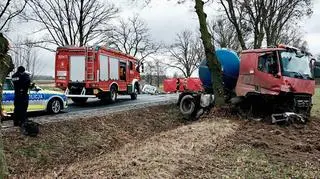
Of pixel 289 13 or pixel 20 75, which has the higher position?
pixel 289 13

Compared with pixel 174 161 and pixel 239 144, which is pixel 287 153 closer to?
pixel 239 144

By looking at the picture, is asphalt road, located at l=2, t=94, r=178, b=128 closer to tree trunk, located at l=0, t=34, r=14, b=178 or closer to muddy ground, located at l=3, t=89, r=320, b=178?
muddy ground, located at l=3, t=89, r=320, b=178

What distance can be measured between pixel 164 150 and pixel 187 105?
406 inches

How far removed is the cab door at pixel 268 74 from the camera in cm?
1548

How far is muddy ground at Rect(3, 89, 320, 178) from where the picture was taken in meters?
7.76

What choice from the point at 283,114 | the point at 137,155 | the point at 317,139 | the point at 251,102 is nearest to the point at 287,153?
the point at 317,139

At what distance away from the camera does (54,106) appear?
18.0 meters

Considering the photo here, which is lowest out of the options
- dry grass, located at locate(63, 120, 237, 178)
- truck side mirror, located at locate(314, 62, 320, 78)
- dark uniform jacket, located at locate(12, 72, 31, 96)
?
dry grass, located at locate(63, 120, 237, 178)

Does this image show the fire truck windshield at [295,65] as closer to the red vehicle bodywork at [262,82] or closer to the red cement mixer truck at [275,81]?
the red cement mixer truck at [275,81]

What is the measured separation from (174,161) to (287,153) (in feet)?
9.47

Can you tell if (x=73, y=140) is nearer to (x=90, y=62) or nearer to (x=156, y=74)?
(x=90, y=62)

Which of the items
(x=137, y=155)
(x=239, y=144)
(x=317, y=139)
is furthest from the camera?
(x=317, y=139)

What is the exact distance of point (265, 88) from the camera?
1596 centimetres

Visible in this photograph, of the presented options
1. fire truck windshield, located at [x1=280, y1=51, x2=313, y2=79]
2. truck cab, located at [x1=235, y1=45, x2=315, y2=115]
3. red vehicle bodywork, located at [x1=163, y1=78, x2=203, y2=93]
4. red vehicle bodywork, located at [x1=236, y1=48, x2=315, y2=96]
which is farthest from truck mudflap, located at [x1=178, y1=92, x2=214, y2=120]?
red vehicle bodywork, located at [x1=163, y1=78, x2=203, y2=93]
